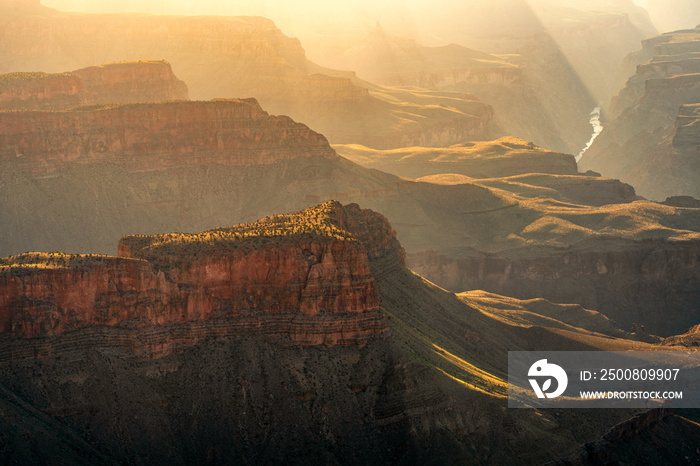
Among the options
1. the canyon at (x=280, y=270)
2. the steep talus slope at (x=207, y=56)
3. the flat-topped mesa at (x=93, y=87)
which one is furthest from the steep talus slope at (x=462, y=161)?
the flat-topped mesa at (x=93, y=87)

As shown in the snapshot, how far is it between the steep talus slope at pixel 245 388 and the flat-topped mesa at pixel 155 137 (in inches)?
2112

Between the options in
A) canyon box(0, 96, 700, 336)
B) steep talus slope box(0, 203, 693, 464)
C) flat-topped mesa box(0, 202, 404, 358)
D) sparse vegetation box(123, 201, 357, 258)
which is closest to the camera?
steep talus slope box(0, 203, 693, 464)

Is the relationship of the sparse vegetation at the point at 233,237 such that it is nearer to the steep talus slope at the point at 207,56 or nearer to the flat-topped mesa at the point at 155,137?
the flat-topped mesa at the point at 155,137

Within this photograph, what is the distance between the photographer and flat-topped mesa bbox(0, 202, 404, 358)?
191ft

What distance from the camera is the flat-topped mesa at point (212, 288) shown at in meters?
58.1

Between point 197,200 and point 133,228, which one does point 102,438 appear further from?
point 197,200

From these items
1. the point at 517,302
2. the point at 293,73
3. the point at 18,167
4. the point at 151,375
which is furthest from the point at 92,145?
the point at 293,73

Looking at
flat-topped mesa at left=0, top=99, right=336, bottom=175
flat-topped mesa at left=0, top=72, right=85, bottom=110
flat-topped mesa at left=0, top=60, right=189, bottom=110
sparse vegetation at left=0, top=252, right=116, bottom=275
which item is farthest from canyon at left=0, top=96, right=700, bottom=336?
sparse vegetation at left=0, top=252, right=116, bottom=275

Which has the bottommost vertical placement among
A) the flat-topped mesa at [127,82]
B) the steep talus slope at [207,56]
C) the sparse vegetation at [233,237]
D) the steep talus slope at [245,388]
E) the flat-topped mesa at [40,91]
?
the steep talus slope at [245,388]

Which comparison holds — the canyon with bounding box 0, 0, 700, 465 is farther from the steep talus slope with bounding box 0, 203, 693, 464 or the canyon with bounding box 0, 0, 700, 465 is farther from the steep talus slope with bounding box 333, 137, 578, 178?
the steep talus slope with bounding box 333, 137, 578, 178

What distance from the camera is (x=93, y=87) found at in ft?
468

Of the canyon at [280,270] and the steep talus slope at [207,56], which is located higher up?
the steep talus slope at [207,56]

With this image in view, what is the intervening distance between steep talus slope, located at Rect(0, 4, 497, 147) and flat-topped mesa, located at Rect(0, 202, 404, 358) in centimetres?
11817

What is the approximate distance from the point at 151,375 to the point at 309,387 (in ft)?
28.1
